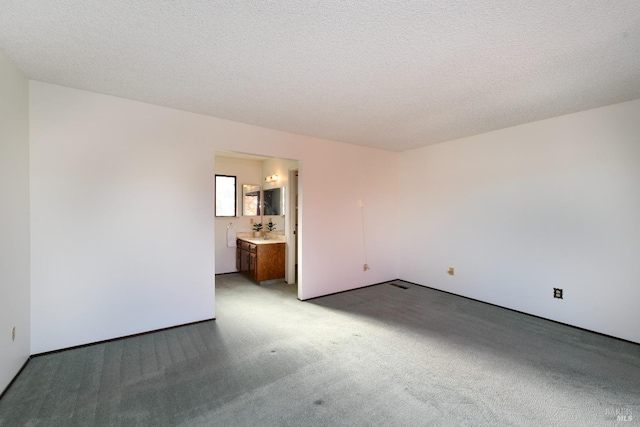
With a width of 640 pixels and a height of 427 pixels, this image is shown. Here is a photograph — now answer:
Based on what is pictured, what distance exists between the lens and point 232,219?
19.7ft

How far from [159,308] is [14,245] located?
1365 mm

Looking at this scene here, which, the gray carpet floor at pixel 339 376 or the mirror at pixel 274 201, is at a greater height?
the mirror at pixel 274 201

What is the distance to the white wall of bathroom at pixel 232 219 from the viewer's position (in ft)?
19.1

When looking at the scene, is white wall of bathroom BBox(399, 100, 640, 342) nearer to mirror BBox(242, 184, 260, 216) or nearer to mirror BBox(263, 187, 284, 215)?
mirror BBox(263, 187, 284, 215)

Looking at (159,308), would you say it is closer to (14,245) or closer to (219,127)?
(14,245)

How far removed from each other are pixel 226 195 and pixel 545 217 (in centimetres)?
540

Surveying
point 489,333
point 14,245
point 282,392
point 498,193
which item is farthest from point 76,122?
point 498,193

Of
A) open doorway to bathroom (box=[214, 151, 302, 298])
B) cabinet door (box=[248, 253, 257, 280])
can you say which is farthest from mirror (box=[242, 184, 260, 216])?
cabinet door (box=[248, 253, 257, 280])

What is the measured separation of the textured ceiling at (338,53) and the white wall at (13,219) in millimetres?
262

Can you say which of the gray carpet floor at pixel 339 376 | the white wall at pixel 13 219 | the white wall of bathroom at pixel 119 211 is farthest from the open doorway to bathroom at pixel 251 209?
the white wall at pixel 13 219

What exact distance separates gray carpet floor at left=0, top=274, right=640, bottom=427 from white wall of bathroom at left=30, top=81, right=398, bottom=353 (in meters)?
0.31

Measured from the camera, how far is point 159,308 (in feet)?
10.2

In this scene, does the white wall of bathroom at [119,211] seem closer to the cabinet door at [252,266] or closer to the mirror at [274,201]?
the cabinet door at [252,266]

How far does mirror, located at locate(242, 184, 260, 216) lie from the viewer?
6.09 meters
